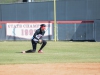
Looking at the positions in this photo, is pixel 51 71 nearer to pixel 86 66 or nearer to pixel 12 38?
pixel 86 66

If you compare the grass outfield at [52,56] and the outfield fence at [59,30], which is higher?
the outfield fence at [59,30]

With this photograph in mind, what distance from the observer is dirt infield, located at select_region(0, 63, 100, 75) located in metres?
9.31

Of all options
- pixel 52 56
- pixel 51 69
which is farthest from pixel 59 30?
pixel 51 69

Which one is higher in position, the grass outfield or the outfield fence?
the outfield fence

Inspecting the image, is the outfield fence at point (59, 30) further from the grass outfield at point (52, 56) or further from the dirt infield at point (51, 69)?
the dirt infield at point (51, 69)

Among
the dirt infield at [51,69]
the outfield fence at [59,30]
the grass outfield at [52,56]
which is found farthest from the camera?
the outfield fence at [59,30]

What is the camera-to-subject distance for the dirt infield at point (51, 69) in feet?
30.6

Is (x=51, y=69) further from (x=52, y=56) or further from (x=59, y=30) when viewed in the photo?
(x=59, y=30)

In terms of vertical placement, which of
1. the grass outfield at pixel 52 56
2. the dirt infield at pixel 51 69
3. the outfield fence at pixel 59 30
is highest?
the outfield fence at pixel 59 30

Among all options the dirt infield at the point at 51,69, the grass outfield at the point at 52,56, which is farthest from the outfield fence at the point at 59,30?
the dirt infield at the point at 51,69

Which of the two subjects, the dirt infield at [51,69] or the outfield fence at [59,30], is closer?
the dirt infield at [51,69]

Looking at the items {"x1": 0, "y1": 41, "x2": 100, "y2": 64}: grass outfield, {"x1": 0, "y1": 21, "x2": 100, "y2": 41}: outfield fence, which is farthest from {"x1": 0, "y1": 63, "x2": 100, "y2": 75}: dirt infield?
{"x1": 0, "y1": 21, "x2": 100, "y2": 41}: outfield fence

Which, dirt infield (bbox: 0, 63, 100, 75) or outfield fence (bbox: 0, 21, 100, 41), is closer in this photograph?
dirt infield (bbox: 0, 63, 100, 75)

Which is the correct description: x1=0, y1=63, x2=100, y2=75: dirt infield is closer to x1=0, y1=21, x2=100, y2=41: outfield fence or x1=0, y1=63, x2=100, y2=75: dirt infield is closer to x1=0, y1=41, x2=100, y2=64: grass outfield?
x1=0, y1=41, x2=100, y2=64: grass outfield
